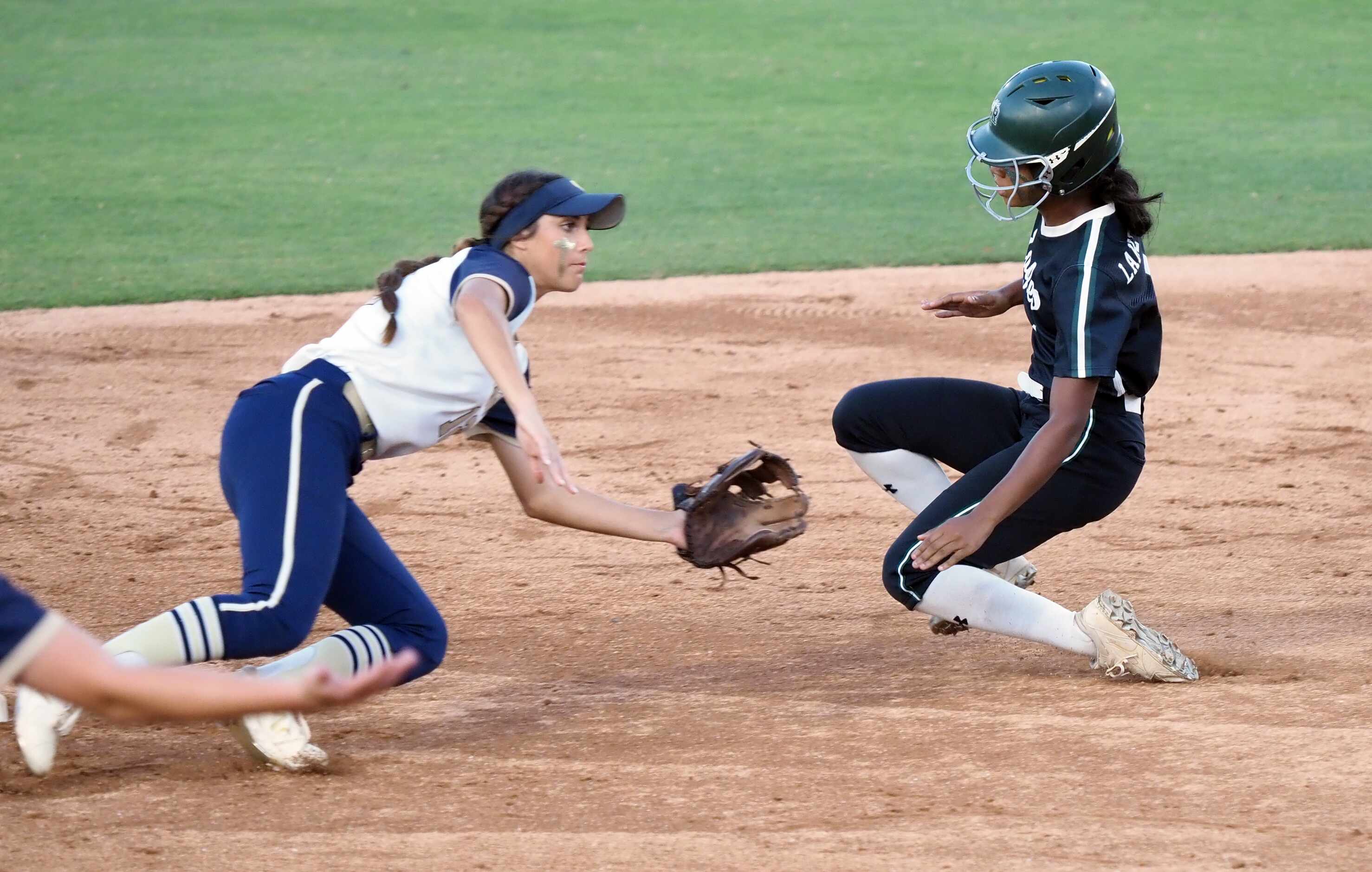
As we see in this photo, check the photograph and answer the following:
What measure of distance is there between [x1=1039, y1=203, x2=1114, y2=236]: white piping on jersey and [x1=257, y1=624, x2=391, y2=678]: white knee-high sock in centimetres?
185

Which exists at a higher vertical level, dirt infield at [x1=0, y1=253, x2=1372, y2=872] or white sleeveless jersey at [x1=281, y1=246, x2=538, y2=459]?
white sleeveless jersey at [x1=281, y1=246, x2=538, y2=459]

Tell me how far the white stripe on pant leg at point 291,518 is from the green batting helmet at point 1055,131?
1656 mm

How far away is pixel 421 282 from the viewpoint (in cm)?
327

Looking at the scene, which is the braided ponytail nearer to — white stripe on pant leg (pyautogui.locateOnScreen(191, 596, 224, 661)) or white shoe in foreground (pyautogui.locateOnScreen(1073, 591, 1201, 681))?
white stripe on pant leg (pyautogui.locateOnScreen(191, 596, 224, 661))

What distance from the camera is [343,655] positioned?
3223 millimetres

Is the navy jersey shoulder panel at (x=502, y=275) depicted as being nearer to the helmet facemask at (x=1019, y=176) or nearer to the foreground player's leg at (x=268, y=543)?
the foreground player's leg at (x=268, y=543)

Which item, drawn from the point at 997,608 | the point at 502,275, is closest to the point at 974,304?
the point at 997,608

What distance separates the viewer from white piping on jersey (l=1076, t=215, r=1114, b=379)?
3373 millimetres

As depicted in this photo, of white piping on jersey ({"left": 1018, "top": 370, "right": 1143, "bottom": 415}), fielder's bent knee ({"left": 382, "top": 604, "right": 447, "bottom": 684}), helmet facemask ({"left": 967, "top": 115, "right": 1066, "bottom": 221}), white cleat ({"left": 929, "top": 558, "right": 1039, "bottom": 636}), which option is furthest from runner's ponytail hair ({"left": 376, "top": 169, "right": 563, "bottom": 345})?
white cleat ({"left": 929, "top": 558, "right": 1039, "bottom": 636})

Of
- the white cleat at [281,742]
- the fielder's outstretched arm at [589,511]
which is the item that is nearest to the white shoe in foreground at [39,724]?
the white cleat at [281,742]

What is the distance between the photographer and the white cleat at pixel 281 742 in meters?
3.17

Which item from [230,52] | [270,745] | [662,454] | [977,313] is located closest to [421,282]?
[270,745]

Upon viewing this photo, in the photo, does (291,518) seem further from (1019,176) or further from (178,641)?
(1019,176)

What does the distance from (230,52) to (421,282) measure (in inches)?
536
